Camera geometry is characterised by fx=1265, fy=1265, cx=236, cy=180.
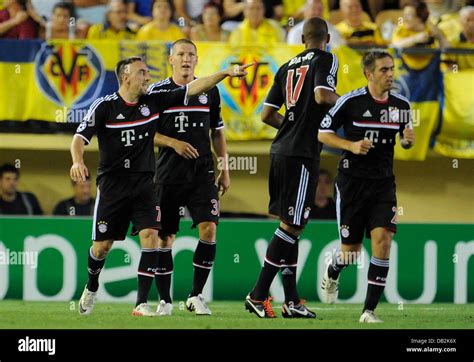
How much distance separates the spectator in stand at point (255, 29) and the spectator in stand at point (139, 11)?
1019mm

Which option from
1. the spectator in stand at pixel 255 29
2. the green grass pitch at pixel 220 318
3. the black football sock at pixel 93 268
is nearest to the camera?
the green grass pitch at pixel 220 318

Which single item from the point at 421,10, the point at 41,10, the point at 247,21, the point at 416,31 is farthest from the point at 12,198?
the point at 421,10

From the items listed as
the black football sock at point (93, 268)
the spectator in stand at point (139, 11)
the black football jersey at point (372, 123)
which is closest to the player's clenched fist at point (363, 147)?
the black football jersey at point (372, 123)

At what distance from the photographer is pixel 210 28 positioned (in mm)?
13484

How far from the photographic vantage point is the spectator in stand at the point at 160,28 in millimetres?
13312

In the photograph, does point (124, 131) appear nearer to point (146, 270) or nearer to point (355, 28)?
point (146, 270)

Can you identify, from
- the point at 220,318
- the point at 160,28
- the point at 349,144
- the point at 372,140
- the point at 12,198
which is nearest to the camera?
the point at 349,144

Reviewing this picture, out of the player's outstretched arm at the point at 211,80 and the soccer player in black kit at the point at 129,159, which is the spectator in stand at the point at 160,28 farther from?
the player's outstretched arm at the point at 211,80

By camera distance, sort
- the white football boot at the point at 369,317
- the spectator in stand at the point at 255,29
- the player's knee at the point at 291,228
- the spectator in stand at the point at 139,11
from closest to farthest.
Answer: the white football boot at the point at 369,317 → the player's knee at the point at 291,228 → the spectator in stand at the point at 255,29 → the spectator in stand at the point at 139,11

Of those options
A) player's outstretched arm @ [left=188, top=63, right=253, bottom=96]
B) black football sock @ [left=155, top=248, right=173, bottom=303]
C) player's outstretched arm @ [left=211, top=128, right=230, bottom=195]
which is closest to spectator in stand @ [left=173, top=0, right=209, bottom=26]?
player's outstretched arm @ [left=211, top=128, right=230, bottom=195]

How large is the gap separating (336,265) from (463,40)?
13.4 ft

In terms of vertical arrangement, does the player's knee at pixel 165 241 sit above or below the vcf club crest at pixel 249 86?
below

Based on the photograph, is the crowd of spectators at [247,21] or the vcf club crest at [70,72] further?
the crowd of spectators at [247,21]

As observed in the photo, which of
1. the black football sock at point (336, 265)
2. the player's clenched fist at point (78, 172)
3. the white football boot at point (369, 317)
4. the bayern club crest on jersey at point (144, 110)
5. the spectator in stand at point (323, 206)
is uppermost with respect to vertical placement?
the bayern club crest on jersey at point (144, 110)
